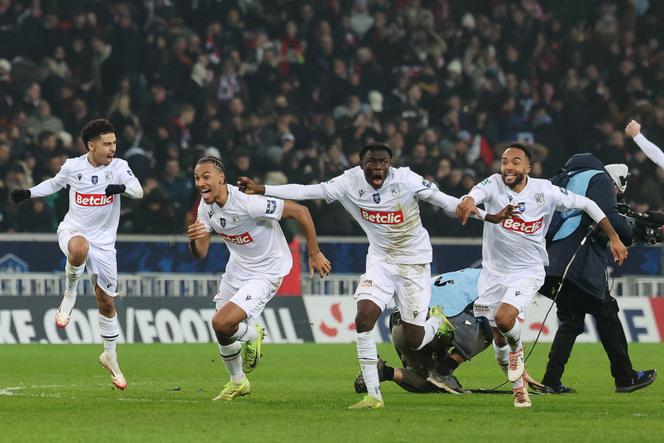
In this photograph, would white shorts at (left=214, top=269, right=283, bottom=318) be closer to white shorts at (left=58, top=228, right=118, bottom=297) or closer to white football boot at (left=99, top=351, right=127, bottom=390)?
white football boot at (left=99, top=351, right=127, bottom=390)

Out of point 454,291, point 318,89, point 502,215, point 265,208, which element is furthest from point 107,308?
point 318,89

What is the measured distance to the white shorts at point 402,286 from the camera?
1150 cm

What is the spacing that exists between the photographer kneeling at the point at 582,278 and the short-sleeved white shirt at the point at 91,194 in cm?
394

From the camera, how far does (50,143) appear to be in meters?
21.8

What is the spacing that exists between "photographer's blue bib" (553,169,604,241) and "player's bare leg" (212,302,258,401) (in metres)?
3.05

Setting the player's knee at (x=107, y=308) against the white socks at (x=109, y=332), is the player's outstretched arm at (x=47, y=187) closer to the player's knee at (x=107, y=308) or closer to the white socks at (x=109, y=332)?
the player's knee at (x=107, y=308)

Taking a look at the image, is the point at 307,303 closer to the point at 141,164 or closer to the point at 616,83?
the point at 141,164

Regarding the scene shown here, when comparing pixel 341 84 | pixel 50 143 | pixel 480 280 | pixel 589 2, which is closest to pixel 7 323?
pixel 50 143

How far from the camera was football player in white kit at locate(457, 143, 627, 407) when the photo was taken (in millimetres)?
11719

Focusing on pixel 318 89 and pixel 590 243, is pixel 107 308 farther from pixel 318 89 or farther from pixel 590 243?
pixel 318 89

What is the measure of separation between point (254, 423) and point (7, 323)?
11.0 m

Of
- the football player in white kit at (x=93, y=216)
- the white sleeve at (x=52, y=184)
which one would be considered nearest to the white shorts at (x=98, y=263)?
the football player in white kit at (x=93, y=216)

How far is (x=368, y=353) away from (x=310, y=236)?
1.13 m

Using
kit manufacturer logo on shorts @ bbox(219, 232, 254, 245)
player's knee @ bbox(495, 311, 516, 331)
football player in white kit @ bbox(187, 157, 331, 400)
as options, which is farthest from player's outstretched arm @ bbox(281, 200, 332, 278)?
player's knee @ bbox(495, 311, 516, 331)
